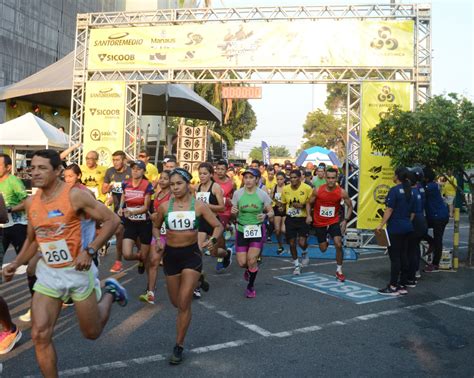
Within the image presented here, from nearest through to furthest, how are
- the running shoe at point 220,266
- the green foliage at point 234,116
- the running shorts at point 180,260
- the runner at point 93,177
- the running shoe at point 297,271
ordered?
the running shorts at point 180,260 → the running shoe at point 297,271 → the running shoe at point 220,266 → the runner at point 93,177 → the green foliage at point 234,116

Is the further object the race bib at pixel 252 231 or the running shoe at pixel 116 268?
the running shoe at pixel 116 268

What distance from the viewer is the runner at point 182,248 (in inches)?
168

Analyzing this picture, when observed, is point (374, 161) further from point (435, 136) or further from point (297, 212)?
point (297, 212)

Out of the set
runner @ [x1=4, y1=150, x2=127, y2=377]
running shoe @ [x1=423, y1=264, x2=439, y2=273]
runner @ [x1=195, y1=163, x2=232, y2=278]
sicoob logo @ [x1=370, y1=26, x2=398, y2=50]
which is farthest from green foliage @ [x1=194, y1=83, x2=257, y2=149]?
runner @ [x1=4, y1=150, x2=127, y2=377]

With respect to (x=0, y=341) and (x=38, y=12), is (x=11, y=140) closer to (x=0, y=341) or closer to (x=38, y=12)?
(x=0, y=341)

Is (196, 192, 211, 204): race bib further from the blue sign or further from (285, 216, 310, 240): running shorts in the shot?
(285, 216, 310, 240): running shorts

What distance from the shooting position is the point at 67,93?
19.8 m

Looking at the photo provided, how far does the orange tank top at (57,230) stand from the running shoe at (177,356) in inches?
54.2

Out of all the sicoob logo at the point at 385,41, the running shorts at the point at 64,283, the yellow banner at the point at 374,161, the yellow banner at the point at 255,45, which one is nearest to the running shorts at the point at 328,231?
the yellow banner at the point at 374,161

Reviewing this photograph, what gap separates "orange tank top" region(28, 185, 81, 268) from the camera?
337cm

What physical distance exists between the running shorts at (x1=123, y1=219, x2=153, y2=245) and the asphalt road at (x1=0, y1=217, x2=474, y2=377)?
78cm

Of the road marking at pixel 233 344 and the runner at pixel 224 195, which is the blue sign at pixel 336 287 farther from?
the runner at pixel 224 195

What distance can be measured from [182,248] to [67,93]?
56.9 ft

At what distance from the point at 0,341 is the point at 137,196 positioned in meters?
3.07
